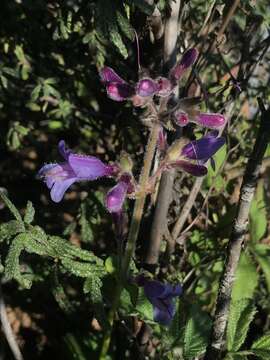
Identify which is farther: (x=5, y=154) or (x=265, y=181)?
(x=5, y=154)

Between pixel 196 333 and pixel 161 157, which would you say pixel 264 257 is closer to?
pixel 196 333

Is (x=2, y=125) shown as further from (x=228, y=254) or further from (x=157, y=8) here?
(x=228, y=254)

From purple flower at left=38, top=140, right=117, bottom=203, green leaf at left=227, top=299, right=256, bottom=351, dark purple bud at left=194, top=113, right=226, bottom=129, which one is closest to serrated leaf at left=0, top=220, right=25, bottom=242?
purple flower at left=38, top=140, right=117, bottom=203

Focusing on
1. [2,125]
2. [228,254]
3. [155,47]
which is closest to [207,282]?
[228,254]

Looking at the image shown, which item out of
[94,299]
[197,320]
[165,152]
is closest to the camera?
[165,152]

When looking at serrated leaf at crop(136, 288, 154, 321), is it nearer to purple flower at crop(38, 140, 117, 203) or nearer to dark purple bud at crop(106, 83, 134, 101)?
purple flower at crop(38, 140, 117, 203)

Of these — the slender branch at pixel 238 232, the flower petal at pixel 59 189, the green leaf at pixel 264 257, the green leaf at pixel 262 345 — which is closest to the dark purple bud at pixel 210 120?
the slender branch at pixel 238 232

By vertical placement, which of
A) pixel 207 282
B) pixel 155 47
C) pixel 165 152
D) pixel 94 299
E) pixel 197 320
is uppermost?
pixel 155 47
